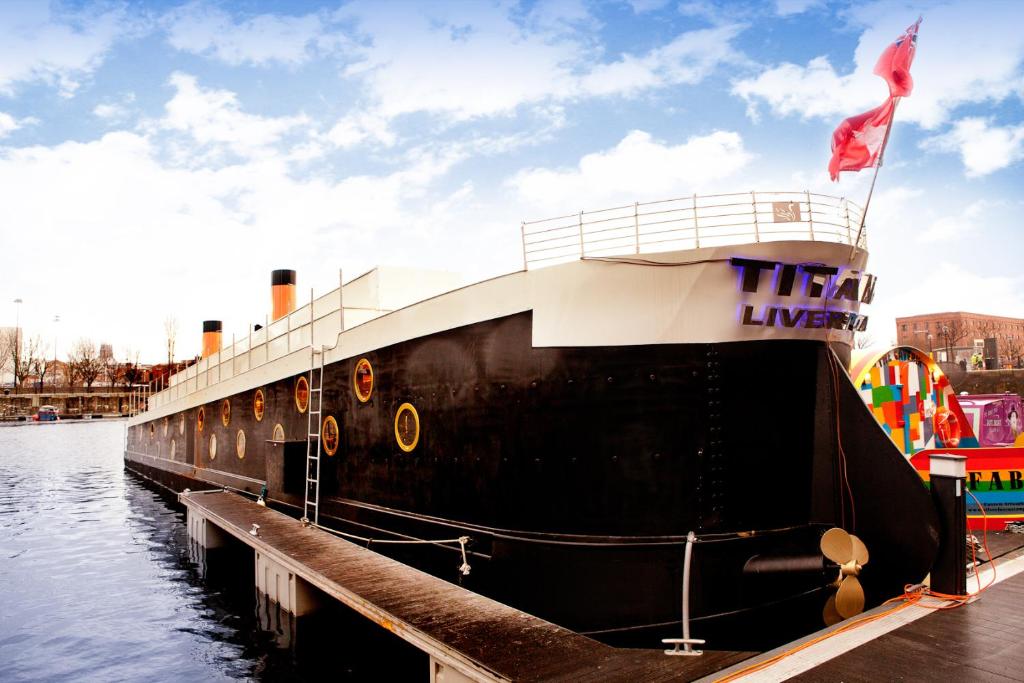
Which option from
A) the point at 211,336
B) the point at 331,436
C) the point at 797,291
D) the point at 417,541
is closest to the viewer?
the point at 797,291

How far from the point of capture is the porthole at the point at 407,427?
10031 mm

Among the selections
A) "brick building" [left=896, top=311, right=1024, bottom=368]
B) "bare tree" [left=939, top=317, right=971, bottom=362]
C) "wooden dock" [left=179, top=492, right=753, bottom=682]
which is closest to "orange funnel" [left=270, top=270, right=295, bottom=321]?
"wooden dock" [left=179, top=492, right=753, bottom=682]

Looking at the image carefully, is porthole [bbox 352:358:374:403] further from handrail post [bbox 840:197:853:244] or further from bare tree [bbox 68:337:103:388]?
bare tree [bbox 68:337:103:388]

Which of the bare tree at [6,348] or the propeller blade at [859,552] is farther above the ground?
the bare tree at [6,348]

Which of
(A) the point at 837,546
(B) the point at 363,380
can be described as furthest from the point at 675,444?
(B) the point at 363,380

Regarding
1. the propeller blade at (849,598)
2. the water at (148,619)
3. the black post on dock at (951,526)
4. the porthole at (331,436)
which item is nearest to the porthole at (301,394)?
the porthole at (331,436)

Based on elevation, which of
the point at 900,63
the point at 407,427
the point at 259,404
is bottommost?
the point at 407,427

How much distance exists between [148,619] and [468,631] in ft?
24.8

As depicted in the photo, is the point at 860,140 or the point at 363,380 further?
the point at 363,380

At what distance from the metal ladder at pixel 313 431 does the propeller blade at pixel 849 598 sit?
923cm

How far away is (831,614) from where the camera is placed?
25.8ft

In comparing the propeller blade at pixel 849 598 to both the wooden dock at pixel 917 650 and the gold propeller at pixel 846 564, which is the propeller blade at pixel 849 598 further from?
the wooden dock at pixel 917 650

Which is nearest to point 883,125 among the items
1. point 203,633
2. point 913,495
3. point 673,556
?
point 913,495

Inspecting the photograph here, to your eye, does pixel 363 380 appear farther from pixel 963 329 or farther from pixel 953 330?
pixel 963 329
